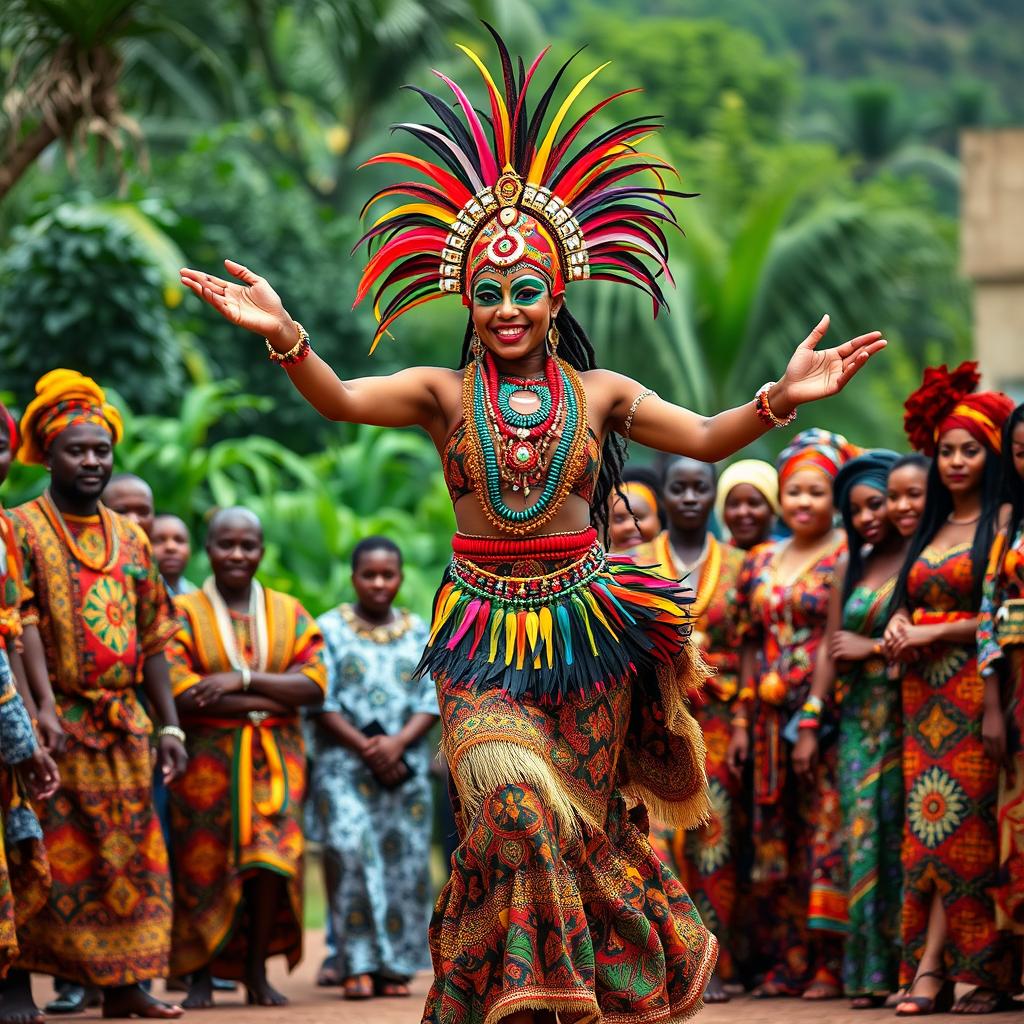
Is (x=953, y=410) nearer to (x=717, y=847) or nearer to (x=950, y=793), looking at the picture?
(x=950, y=793)

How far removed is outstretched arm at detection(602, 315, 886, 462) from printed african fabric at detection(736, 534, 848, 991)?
268cm

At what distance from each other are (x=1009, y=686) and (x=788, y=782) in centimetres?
160

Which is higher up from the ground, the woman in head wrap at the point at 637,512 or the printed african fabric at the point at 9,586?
the woman in head wrap at the point at 637,512

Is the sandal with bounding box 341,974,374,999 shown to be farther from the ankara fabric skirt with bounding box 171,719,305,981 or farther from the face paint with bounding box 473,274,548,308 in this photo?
the face paint with bounding box 473,274,548,308

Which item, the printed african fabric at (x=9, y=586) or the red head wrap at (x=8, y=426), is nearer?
the printed african fabric at (x=9, y=586)

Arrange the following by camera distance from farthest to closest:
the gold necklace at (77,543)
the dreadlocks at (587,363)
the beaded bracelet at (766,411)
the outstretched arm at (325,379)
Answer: the gold necklace at (77,543) < the dreadlocks at (587,363) < the beaded bracelet at (766,411) < the outstretched arm at (325,379)

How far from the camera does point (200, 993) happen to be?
30.1 ft

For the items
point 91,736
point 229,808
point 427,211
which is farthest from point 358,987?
point 427,211

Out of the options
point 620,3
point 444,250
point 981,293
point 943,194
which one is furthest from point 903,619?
point 620,3

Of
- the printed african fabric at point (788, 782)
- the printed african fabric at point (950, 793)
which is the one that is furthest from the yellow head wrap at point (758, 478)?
the printed african fabric at point (950, 793)

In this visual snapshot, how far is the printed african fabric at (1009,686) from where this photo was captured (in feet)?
25.5

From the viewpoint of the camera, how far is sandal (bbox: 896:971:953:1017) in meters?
8.05

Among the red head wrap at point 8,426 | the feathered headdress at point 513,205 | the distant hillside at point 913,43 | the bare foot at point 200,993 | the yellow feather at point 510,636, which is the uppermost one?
the distant hillside at point 913,43

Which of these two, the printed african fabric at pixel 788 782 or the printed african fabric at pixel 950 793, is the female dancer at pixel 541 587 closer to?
the printed african fabric at pixel 950 793
